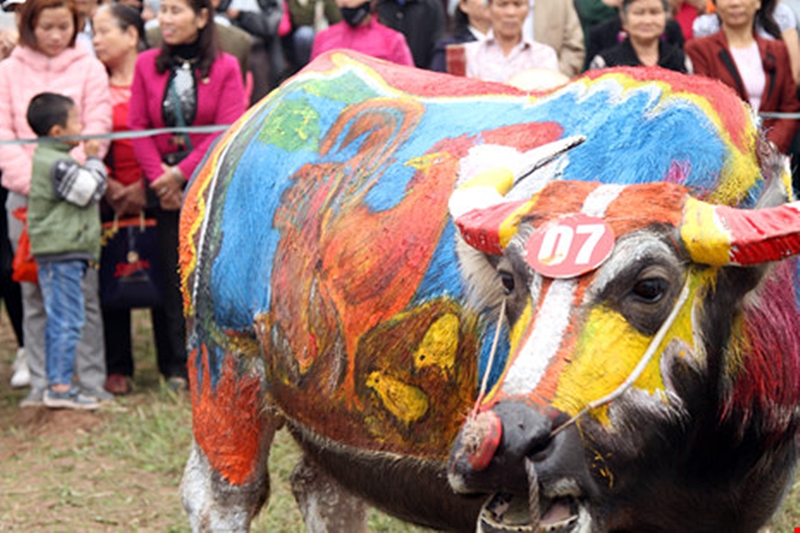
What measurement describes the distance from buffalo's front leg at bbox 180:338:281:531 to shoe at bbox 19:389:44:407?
291 cm

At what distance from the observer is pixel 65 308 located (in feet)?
24.6

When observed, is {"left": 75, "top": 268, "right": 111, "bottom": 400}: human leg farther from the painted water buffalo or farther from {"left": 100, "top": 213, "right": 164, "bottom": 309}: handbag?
the painted water buffalo

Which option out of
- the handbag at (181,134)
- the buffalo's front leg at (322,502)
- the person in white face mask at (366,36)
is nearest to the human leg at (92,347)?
the handbag at (181,134)

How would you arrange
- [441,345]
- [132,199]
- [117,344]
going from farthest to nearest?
[117,344] → [132,199] → [441,345]

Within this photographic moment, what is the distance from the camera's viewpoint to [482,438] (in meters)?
3.16

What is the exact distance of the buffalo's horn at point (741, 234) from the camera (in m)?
3.29

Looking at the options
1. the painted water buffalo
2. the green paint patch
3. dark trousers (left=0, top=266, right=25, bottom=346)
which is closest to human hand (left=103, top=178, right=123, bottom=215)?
dark trousers (left=0, top=266, right=25, bottom=346)

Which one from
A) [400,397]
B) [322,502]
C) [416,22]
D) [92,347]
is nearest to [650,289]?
[400,397]

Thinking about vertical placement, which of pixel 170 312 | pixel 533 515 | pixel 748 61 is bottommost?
pixel 170 312

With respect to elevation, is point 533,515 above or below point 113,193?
above

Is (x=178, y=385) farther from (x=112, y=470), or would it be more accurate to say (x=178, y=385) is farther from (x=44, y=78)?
(x=44, y=78)

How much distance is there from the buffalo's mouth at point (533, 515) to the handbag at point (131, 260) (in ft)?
15.8

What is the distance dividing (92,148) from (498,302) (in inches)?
172

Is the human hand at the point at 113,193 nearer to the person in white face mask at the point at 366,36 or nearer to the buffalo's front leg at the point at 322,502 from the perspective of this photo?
the person in white face mask at the point at 366,36
